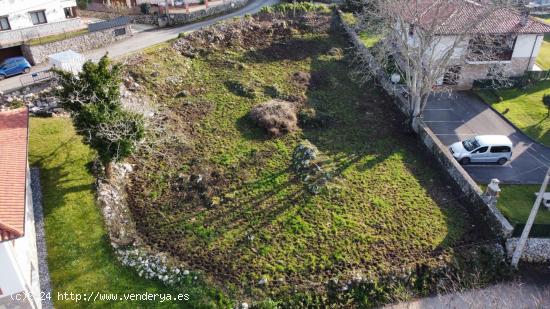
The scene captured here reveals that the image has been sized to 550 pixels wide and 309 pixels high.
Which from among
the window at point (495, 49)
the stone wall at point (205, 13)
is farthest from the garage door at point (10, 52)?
the window at point (495, 49)

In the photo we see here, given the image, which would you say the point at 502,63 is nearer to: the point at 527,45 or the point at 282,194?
the point at 527,45

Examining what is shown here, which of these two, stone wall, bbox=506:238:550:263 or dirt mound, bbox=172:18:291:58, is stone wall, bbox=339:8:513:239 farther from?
dirt mound, bbox=172:18:291:58

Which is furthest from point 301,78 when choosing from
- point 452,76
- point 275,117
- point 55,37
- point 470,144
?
point 55,37

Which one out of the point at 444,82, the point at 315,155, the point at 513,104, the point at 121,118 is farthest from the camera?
the point at 444,82

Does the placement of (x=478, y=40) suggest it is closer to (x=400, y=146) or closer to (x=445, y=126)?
(x=445, y=126)

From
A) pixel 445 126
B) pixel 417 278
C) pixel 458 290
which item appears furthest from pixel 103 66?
pixel 445 126
